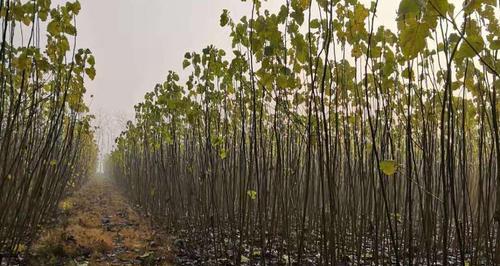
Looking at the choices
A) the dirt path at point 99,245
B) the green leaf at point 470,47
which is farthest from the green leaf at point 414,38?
the dirt path at point 99,245

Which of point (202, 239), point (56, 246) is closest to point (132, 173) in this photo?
point (56, 246)

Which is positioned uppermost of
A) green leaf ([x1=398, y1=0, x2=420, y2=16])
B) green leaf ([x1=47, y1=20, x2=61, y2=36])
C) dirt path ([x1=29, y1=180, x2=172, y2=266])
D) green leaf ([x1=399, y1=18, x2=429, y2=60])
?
green leaf ([x1=47, y1=20, x2=61, y2=36])

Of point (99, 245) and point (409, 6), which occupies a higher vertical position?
point (409, 6)

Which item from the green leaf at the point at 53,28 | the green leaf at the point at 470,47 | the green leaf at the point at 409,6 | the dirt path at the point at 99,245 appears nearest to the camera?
the green leaf at the point at 409,6

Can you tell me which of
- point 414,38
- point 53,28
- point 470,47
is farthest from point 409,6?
point 53,28

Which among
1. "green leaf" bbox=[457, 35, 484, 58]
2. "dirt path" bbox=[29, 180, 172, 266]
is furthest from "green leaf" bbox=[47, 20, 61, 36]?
"green leaf" bbox=[457, 35, 484, 58]

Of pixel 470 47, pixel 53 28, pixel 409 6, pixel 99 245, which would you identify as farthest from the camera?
pixel 99 245

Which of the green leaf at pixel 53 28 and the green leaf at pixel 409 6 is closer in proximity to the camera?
the green leaf at pixel 409 6

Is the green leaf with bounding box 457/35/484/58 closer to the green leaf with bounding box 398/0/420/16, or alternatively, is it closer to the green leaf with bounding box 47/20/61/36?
the green leaf with bounding box 398/0/420/16

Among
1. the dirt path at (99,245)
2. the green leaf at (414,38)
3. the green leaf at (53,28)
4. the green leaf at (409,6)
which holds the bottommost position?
the dirt path at (99,245)

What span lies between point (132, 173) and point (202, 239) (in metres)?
7.93

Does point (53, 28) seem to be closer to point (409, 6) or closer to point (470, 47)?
point (409, 6)

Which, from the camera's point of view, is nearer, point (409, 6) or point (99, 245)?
point (409, 6)

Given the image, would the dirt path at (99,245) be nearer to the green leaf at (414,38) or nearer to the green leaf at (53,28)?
the green leaf at (53,28)
